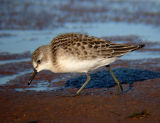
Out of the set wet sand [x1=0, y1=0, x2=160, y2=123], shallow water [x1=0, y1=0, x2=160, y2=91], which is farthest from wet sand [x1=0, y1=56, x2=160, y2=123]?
shallow water [x1=0, y1=0, x2=160, y2=91]

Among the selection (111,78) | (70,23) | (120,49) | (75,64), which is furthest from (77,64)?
(70,23)

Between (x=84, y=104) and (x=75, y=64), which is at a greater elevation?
(x=75, y=64)

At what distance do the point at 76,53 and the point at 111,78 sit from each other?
2.07 meters

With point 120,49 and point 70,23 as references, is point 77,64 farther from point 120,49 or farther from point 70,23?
point 70,23

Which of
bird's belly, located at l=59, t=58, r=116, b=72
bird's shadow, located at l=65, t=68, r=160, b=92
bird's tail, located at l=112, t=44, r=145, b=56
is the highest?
bird's tail, located at l=112, t=44, r=145, b=56

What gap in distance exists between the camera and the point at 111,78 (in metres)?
8.61

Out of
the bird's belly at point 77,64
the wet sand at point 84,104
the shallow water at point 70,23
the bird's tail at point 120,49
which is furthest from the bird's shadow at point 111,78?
the bird's belly at point 77,64

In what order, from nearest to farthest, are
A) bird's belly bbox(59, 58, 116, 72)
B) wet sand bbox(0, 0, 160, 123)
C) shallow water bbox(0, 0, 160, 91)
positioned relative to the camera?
wet sand bbox(0, 0, 160, 123)
bird's belly bbox(59, 58, 116, 72)
shallow water bbox(0, 0, 160, 91)

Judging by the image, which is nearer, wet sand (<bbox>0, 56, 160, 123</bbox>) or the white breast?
wet sand (<bbox>0, 56, 160, 123</bbox>)

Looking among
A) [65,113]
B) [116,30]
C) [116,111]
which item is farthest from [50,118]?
[116,30]

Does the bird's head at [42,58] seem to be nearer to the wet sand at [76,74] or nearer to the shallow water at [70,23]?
the wet sand at [76,74]

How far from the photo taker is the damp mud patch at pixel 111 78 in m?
8.23

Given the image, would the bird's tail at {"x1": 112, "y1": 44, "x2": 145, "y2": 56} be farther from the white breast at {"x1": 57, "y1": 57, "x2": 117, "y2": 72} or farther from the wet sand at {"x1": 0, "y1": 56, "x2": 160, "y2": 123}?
the wet sand at {"x1": 0, "y1": 56, "x2": 160, "y2": 123}

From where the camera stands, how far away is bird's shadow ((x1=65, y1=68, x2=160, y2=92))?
8.20 m
